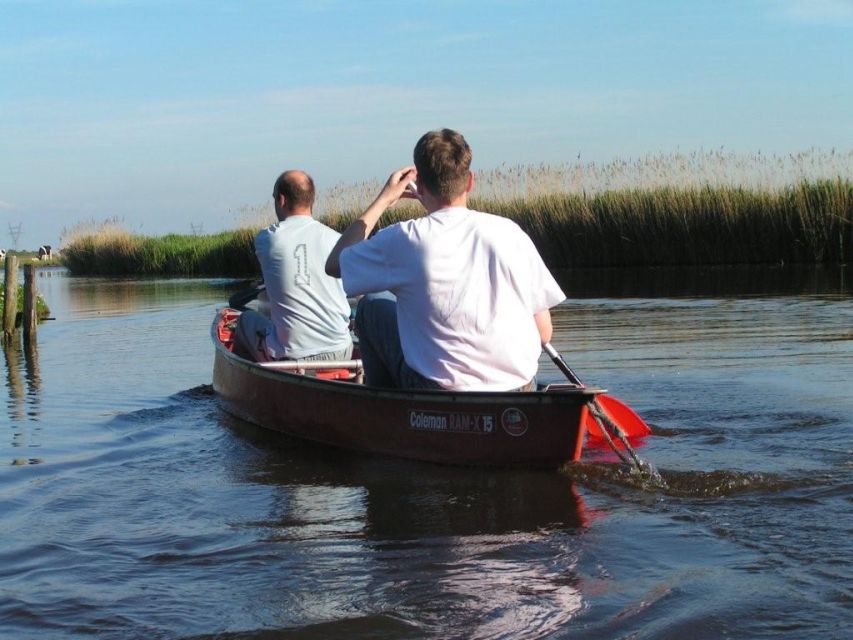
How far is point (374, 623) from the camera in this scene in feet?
11.3

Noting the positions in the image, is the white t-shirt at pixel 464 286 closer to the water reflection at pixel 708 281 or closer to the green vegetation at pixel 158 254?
the water reflection at pixel 708 281

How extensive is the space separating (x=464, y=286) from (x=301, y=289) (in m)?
2.20

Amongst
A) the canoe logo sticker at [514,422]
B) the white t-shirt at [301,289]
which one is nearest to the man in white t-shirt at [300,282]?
the white t-shirt at [301,289]

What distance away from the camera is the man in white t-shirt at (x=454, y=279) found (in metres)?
4.97

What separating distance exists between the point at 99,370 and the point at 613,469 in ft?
22.8

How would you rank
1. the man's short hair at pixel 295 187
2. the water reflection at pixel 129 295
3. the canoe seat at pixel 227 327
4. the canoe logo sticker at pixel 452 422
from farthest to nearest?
the water reflection at pixel 129 295
the canoe seat at pixel 227 327
the man's short hair at pixel 295 187
the canoe logo sticker at pixel 452 422

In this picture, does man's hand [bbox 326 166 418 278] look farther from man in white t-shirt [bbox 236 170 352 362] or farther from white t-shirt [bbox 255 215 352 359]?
man in white t-shirt [bbox 236 170 352 362]

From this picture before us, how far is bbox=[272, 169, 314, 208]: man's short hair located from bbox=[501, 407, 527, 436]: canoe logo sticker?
2.39m

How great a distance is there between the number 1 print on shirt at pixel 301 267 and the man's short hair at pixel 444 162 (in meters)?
2.07

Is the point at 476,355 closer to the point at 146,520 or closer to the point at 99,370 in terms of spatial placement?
the point at 146,520

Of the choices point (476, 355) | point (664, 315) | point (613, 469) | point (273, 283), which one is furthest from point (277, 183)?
point (664, 315)

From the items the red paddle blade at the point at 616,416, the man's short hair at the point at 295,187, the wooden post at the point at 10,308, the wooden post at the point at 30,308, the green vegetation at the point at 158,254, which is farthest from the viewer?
the green vegetation at the point at 158,254

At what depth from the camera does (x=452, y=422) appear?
540 cm

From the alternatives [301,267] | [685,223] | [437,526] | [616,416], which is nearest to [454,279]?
[437,526]
